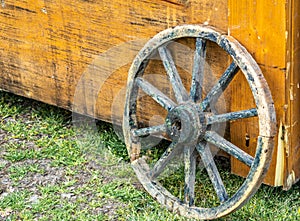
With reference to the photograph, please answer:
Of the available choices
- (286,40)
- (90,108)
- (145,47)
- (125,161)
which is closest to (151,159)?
(125,161)

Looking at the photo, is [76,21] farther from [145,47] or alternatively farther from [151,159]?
[151,159]

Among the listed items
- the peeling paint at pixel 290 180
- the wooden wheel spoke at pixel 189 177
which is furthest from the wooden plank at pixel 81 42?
the peeling paint at pixel 290 180

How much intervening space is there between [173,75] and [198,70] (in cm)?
17

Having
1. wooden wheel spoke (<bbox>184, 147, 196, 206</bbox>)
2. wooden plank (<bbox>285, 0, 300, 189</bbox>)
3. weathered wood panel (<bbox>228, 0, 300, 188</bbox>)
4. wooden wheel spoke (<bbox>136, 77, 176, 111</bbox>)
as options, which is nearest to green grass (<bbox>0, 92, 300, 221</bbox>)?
wooden wheel spoke (<bbox>184, 147, 196, 206</bbox>)

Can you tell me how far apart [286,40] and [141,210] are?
121 cm

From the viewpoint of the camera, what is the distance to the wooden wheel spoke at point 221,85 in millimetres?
3721

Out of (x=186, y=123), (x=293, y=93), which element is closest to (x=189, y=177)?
(x=186, y=123)

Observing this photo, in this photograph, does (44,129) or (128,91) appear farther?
(44,129)

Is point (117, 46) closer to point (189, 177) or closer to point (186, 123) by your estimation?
point (186, 123)

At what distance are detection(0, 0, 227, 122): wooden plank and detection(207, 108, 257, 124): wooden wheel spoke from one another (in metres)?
0.44

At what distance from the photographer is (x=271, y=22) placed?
359 centimetres

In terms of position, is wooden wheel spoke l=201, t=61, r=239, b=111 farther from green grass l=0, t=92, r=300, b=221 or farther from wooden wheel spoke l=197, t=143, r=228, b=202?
green grass l=0, t=92, r=300, b=221

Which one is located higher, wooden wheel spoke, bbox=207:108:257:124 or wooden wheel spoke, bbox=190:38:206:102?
wooden wheel spoke, bbox=190:38:206:102

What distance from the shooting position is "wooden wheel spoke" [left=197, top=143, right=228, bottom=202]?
384 centimetres
